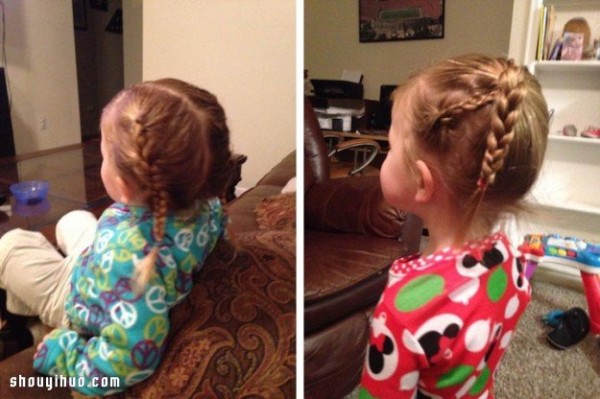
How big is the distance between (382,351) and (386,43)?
2.35 m

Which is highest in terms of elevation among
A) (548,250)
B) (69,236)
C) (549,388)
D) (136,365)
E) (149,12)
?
(149,12)

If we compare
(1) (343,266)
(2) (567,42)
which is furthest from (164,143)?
(2) (567,42)

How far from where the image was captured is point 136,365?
48 centimetres

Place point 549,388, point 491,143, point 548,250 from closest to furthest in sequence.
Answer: point 491,143 → point 549,388 → point 548,250

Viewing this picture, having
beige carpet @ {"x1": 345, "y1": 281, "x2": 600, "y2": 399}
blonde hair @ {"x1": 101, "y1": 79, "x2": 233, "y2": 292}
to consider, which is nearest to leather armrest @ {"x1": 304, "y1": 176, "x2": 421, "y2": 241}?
beige carpet @ {"x1": 345, "y1": 281, "x2": 600, "y2": 399}

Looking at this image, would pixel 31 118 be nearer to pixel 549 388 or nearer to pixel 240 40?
pixel 240 40

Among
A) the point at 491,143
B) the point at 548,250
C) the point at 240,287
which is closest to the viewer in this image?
the point at 491,143

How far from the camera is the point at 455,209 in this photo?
0.51m

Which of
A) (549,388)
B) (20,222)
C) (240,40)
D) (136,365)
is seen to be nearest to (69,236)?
(20,222)

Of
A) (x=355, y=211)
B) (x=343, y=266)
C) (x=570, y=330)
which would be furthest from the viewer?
(x=570, y=330)

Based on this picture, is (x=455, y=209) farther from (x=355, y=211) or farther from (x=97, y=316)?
(x=355, y=211)

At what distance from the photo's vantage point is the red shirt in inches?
18.5

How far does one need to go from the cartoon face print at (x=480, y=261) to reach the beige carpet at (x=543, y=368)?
74 cm

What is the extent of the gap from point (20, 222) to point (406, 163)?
0.41 m
